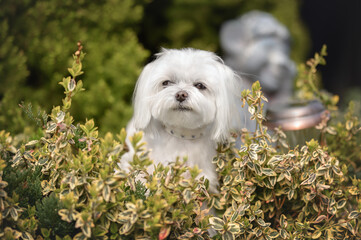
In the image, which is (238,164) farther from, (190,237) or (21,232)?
(21,232)

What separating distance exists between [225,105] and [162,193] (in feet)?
1.90

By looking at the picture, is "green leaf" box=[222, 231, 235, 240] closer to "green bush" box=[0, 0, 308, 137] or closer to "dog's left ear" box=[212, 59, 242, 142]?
"dog's left ear" box=[212, 59, 242, 142]

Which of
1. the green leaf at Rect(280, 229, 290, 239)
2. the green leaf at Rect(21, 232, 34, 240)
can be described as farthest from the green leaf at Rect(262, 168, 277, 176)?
the green leaf at Rect(21, 232, 34, 240)

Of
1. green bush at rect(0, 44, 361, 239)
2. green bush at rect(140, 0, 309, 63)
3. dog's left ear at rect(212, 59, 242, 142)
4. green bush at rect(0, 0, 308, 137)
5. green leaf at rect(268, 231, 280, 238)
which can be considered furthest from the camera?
green bush at rect(140, 0, 309, 63)

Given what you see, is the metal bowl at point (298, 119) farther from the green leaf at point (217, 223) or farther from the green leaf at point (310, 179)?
the green leaf at point (217, 223)

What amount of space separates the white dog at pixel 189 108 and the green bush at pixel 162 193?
0.12 meters

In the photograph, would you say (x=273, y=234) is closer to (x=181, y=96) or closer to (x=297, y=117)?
(x=181, y=96)

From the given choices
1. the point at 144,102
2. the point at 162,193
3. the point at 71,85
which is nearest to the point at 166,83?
the point at 144,102

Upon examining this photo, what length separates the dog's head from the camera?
5.61ft

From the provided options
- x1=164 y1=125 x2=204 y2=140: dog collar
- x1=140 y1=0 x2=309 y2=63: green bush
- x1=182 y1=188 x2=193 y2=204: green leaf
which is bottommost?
x1=182 y1=188 x2=193 y2=204: green leaf

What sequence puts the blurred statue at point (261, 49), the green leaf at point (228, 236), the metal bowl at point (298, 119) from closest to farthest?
the green leaf at point (228, 236)
the metal bowl at point (298, 119)
the blurred statue at point (261, 49)

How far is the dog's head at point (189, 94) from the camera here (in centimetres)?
171

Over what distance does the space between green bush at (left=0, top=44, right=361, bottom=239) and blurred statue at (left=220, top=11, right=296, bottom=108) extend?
2336 millimetres

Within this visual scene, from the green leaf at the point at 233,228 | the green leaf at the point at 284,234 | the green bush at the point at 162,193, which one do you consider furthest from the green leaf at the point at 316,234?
the green leaf at the point at 233,228
